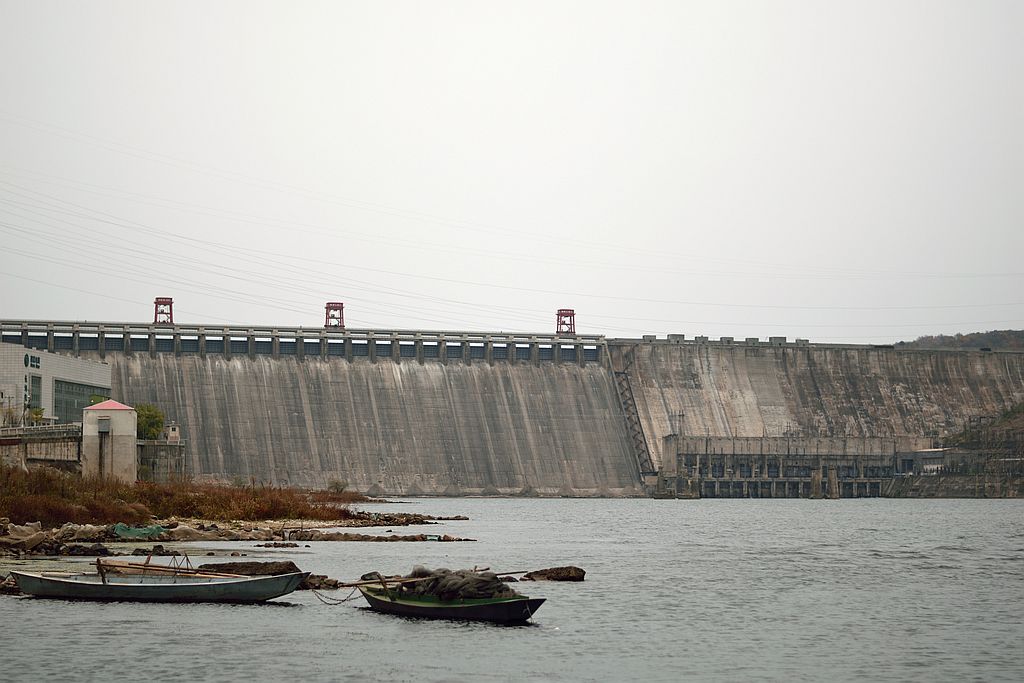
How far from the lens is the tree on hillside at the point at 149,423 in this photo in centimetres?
10356

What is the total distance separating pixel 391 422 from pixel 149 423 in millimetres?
26146

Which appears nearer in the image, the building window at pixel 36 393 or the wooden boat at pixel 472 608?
the wooden boat at pixel 472 608

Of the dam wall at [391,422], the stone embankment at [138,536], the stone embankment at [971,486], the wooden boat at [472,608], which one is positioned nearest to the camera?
the wooden boat at [472,608]

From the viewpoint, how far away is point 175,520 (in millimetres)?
62188

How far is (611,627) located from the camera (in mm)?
34406

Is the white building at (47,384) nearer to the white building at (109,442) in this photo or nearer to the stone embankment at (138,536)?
the white building at (109,442)

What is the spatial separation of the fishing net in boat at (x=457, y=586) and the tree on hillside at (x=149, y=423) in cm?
7155

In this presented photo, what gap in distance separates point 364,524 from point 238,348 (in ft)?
198

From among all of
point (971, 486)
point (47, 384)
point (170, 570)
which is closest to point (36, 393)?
point (47, 384)

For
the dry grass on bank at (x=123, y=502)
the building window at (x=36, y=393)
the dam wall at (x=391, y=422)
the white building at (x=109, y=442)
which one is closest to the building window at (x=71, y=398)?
the building window at (x=36, y=393)

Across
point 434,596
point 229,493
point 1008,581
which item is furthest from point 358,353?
point 434,596

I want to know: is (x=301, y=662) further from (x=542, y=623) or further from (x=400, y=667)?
(x=542, y=623)

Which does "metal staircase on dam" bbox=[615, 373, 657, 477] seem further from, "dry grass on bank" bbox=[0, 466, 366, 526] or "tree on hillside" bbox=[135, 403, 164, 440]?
"dry grass on bank" bbox=[0, 466, 366, 526]

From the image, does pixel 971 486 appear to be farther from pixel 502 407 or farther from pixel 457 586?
pixel 457 586
